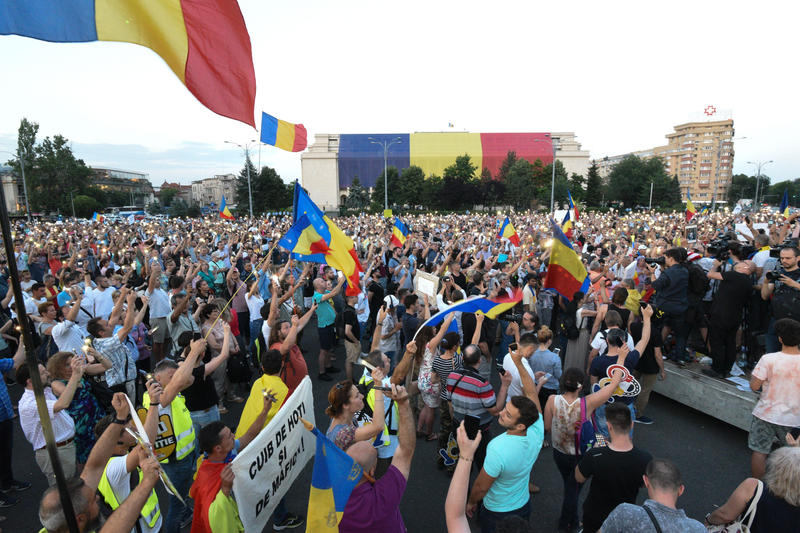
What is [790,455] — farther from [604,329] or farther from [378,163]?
[378,163]

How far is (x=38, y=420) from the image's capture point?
13.5 feet

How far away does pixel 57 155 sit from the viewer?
66688 mm

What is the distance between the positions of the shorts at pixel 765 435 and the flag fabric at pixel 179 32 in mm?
5437

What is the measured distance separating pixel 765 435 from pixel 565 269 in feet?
8.52

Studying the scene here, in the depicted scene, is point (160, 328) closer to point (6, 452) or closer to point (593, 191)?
point (6, 452)

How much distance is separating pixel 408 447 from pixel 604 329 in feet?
12.8

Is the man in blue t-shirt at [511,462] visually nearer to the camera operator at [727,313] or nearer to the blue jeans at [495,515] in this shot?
the blue jeans at [495,515]

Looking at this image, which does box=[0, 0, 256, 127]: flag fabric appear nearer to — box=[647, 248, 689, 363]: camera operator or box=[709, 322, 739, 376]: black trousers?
box=[647, 248, 689, 363]: camera operator

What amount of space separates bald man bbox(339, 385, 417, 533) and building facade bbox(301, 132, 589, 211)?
3440 inches

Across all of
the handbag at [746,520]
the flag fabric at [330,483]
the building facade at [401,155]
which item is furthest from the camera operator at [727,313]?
the building facade at [401,155]

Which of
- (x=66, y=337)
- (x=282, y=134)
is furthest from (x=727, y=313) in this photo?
(x=66, y=337)

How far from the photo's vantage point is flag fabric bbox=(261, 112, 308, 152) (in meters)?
8.53

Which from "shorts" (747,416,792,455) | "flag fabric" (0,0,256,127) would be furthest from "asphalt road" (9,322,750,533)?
"flag fabric" (0,0,256,127)

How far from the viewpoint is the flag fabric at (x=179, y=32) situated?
8.08 ft
